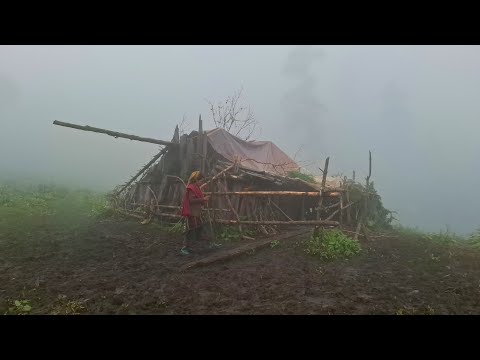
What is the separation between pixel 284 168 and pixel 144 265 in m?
9.07

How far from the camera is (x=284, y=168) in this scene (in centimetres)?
1548

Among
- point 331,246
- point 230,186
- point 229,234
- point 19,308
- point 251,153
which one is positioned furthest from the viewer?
point 251,153

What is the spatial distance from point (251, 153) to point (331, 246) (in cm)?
720

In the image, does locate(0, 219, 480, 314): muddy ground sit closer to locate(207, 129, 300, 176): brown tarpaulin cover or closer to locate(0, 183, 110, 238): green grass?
locate(0, 183, 110, 238): green grass

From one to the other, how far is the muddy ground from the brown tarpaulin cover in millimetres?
4532

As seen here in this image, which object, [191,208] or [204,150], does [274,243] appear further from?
[204,150]

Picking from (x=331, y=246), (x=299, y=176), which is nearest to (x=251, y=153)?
(x=299, y=176)

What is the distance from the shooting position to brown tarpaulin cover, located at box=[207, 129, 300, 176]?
13.5 meters

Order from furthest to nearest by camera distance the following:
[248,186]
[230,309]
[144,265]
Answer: [248,186], [144,265], [230,309]

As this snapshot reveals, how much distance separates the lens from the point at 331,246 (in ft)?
28.5

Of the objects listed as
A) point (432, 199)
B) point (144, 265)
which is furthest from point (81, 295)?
point (432, 199)

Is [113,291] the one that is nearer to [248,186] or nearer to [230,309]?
[230,309]

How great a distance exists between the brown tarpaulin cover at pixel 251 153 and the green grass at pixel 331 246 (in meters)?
4.17

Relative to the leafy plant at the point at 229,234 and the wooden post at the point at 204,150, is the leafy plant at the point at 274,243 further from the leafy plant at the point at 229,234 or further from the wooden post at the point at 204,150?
the wooden post at the point at 204,150
